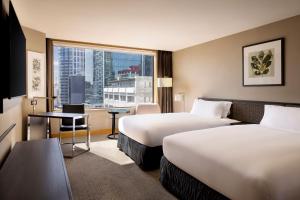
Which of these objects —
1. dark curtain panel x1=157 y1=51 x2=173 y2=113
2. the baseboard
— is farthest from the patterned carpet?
dark curtain panel x1=157 y1=51 x2=173 y2=113

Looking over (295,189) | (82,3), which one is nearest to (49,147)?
(82,3)

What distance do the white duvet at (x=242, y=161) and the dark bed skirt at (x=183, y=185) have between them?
59mm

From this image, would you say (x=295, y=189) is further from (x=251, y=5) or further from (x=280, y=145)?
(x=251, y=5)

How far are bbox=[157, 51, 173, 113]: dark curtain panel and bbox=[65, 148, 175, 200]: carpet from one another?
319 centimetres

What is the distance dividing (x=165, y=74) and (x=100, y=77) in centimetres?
192

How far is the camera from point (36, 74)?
4469 millimetres

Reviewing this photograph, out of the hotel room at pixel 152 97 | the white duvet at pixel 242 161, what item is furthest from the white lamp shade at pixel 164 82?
the white duvet at pixel 242 161

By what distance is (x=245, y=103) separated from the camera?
4133 mm

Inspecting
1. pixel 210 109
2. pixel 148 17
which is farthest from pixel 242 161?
pixel 210 109

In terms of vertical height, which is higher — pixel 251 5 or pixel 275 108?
pixel 251 5

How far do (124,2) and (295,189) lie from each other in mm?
2747

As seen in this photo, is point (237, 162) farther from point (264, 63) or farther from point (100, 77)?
point (100, 77)

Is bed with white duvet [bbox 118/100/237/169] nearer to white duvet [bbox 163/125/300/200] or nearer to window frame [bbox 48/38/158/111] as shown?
white duvet [bbox 163/125/300/200]

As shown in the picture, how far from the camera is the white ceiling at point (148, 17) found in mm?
2926
